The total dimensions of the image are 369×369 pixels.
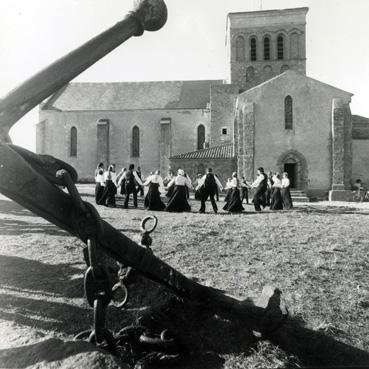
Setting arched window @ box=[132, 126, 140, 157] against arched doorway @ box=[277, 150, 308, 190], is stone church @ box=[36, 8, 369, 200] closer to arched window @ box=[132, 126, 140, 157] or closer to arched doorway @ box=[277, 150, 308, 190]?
arched window @ box=[132, 126, 140, 157]

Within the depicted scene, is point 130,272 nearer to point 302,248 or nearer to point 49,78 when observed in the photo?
point 49,78

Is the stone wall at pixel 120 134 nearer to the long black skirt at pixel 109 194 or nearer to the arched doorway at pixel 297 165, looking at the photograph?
the arched doorway at pixel 297 165

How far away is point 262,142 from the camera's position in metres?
27.6

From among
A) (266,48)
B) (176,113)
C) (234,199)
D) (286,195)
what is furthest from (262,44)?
(234,199)

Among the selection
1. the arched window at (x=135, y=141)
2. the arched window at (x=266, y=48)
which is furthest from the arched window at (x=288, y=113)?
the arched window at (x=135, y=141)

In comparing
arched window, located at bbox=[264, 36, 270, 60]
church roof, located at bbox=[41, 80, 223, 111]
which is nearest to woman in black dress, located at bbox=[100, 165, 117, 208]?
church roof, located at bbox=[41, 80, 223, 111]

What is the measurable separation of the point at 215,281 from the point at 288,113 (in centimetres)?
2424

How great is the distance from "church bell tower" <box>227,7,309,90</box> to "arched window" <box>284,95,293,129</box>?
11970mm

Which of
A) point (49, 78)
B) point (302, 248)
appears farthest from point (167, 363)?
point (302, 248)

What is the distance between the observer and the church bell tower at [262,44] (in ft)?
129

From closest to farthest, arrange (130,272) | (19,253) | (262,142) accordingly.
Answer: (130,272), (19,253), (262,142)

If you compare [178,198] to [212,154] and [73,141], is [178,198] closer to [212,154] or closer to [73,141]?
[212,154]

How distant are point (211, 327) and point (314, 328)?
47.0 inches

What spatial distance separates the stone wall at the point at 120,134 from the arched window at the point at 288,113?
455 inches
